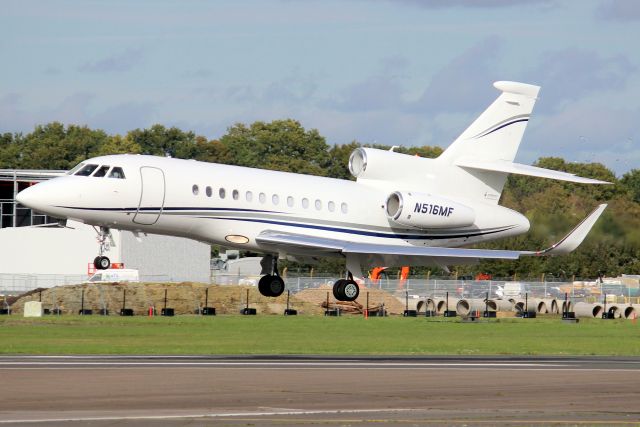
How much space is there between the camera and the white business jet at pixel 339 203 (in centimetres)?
3581

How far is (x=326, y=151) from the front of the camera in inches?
5571

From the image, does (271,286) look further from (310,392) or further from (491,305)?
(491,305)

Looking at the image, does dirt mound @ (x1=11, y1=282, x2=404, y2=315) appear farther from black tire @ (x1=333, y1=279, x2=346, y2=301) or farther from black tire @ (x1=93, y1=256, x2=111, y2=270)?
black tire @ (x1=93, y1=256, x2=111, y2=270)

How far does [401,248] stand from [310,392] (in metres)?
17.4

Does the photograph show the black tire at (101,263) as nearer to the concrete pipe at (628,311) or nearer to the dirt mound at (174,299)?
the dirt mound at (174,299)

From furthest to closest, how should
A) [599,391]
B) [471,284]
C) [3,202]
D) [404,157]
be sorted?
[3,202] < [471,284] < [404,157] < [599,391]

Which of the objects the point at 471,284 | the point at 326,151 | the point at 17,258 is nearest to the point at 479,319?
the point at 471,284

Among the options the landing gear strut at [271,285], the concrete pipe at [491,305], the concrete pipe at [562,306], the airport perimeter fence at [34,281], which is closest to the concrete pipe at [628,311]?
the concrete pipe at [562,306]

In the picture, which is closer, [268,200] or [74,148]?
[268,200]

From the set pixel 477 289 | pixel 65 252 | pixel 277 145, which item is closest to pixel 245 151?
pixel 277 145

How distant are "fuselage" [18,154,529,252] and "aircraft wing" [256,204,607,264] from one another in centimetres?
45

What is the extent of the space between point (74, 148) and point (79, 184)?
107431mm

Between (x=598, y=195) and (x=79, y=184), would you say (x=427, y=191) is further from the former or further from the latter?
(x=598, y=195)

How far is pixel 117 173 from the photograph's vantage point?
118 ft
